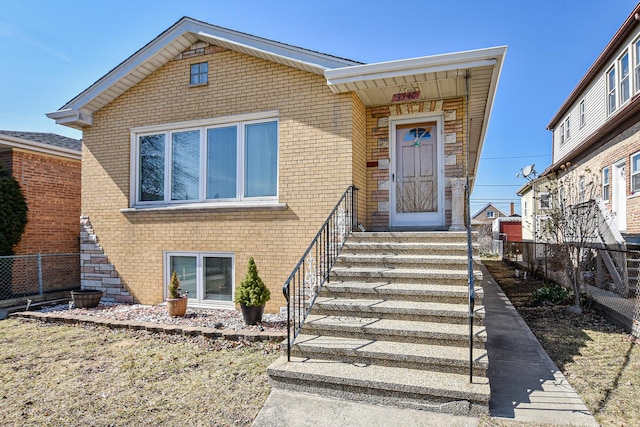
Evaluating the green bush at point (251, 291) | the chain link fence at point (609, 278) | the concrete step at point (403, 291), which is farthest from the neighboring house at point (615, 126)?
the green bush at point (251, 291)

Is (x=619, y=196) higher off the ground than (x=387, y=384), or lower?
higher

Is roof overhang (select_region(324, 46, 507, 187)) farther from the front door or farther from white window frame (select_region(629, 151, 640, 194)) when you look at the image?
white window frame (select_region(629, 151, 640, 194))

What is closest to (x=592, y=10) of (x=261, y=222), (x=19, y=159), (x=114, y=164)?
(x=261, y=222)

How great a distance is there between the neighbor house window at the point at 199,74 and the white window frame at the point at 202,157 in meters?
0.88

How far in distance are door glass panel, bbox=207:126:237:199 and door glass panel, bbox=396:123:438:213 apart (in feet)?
11.0

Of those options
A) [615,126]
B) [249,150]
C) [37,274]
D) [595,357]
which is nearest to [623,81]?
[615,126]

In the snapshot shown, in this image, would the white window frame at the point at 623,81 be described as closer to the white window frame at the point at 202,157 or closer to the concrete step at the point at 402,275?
the concrete step at the point at 402,275

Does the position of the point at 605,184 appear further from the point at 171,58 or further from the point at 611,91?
the point at 171,58

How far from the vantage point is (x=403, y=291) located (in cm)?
478

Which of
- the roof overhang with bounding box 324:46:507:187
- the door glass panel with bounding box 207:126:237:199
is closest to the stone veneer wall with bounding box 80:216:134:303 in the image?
the door glass panel with bounding box 207:126:237:199

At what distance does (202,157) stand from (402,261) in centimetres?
468

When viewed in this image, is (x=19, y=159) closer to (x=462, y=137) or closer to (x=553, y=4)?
(x=462, y=137)

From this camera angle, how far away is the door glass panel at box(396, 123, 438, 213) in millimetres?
7141

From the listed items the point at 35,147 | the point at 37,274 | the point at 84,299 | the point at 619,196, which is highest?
the point at 35,147
